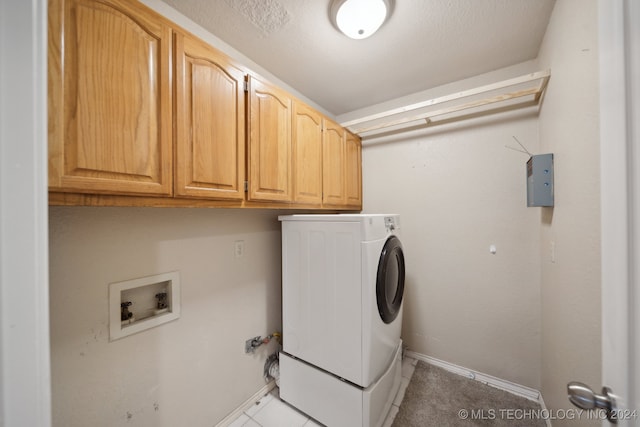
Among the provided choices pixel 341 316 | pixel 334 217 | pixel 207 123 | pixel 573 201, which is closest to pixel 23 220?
pixel 207 123

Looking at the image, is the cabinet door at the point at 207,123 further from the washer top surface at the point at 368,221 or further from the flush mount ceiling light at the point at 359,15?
the flush mount ceiling light at the point at 359,15

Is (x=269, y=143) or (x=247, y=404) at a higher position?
(x=269, y=143)

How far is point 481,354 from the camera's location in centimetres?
189

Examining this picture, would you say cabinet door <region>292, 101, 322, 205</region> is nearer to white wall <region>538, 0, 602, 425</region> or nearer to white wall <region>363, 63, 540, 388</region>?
white wall <region>363, 63, 540, 388</region>

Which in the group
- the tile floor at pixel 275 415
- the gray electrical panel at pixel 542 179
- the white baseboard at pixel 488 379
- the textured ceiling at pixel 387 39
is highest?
the textured ceiling at pixel 387 39

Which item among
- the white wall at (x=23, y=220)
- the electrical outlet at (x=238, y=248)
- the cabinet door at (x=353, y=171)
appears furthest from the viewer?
the cabinet door at (x=353, y=171)

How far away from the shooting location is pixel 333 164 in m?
Result: 2.00

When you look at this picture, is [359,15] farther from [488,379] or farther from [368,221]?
[488,379]

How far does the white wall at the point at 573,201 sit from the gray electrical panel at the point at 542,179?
0.06 meters

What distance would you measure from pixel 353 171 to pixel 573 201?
159cm

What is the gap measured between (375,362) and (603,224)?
133 cm

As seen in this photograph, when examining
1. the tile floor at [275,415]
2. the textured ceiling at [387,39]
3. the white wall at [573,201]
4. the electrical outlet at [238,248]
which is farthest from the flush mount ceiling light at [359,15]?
the tile floor at [275,415]

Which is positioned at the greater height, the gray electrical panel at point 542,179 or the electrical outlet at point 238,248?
the gray electrical panel at point 542,179

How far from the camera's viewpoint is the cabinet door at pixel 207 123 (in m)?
0.97
